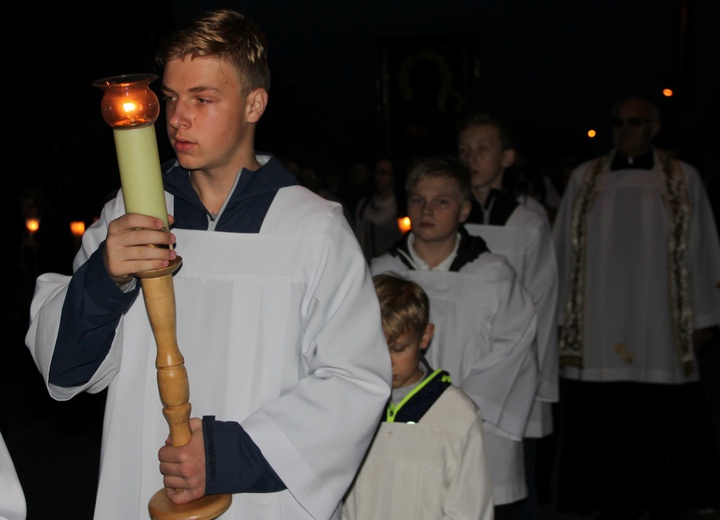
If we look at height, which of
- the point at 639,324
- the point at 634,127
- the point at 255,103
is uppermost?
the point at 634,127

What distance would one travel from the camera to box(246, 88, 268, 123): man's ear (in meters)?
2.98

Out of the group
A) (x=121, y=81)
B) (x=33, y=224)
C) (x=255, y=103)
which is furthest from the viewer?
(x=33, y=224)

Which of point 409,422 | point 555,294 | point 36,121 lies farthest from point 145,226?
point 36,121

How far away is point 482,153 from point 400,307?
98.8 inches

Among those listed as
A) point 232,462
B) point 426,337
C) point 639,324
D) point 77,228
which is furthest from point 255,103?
point 77,228

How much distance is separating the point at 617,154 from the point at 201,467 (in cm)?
490

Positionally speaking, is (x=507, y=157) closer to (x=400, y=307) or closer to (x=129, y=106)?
(x=400, y=307)

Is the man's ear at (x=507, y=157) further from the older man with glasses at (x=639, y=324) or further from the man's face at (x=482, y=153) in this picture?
the older man with glasses at (x=639, y=324)

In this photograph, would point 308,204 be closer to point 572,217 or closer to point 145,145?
point 145,145

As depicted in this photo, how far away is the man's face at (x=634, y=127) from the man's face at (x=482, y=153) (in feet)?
2.85

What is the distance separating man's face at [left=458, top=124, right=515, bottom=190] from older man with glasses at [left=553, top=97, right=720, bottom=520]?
0.88 meters

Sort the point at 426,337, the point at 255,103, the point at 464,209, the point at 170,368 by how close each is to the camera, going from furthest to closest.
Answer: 1. the point at 464,209
2. the point at 426,337
3. the point at 255,103
4. the point at 170,368

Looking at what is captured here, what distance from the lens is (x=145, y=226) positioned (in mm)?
2365

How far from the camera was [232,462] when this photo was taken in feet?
8.57
